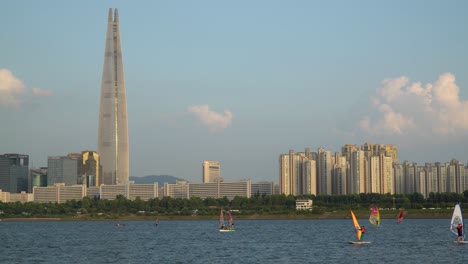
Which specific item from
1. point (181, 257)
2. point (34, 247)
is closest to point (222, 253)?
point (181, 257)

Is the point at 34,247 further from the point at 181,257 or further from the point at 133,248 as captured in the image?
the point at 181,257

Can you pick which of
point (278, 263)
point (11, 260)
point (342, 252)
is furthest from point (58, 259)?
point (342, 252)

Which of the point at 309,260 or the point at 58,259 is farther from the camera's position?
the point at 58,259

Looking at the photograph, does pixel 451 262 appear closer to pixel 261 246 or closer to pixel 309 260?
pixel 309 260

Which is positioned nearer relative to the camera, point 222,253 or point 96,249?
point 222,253

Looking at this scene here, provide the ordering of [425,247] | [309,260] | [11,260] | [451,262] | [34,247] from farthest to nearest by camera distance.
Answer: [34,247]
[425,247]
[11,260]
[309,260]
[451,262]

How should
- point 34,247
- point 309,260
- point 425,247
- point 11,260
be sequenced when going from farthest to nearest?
point 34,247 → point 425,247 → point 11,260 → point 309,260

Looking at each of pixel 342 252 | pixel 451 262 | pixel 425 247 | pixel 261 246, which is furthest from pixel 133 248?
pixel 451 262

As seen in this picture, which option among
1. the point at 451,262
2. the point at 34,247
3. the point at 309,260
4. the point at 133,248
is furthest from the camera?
the point at 34,247

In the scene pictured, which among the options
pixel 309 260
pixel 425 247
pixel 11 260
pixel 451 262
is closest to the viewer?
pixel 451 262
